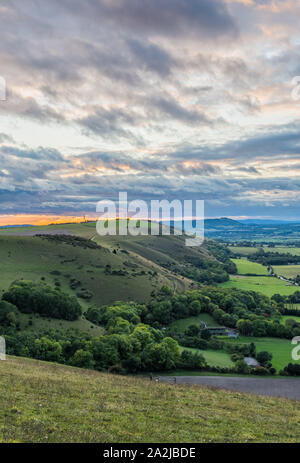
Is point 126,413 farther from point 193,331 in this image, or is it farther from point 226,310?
point 226,310

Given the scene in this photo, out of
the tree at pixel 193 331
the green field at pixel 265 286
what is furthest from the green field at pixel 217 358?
the green field at pixel 265 286

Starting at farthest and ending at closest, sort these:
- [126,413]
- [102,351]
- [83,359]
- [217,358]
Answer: [217,358], [102,351], [83,359], [126,413]

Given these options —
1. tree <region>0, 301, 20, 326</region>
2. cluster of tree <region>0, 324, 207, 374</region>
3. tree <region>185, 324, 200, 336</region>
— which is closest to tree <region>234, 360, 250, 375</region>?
cluster of tree <region>0, 324, 207, 374</region>

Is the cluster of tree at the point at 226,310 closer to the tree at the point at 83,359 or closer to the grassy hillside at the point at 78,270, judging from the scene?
the grassy hillside at the point at 78,270

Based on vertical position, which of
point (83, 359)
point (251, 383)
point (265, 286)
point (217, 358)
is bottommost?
point (265, 286)

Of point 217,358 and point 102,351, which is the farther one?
point 217,358

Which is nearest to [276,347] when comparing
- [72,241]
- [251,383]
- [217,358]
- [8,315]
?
[217,358]
